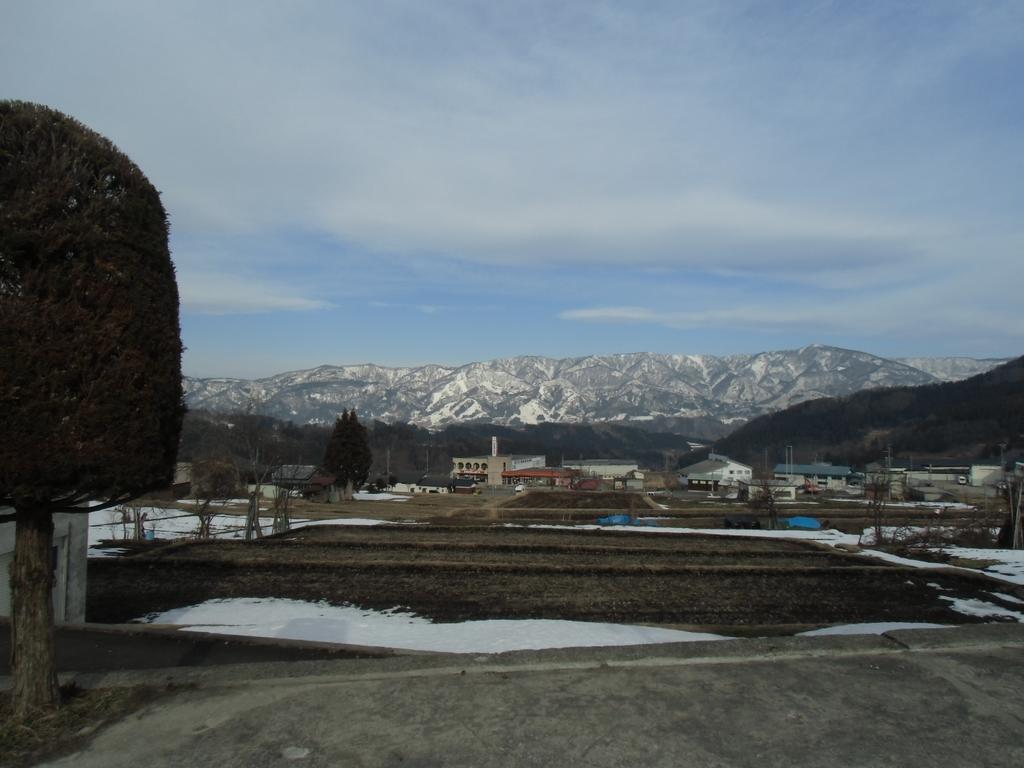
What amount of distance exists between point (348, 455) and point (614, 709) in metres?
57.9

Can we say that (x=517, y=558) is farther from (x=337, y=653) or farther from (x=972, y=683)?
(x=972, y=683)

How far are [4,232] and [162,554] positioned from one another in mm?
17241

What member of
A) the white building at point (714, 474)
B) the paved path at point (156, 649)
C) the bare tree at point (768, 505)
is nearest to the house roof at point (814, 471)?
the white building at point (714, 474)

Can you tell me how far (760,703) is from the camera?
4.34 meters

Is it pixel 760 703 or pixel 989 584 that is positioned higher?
pixel 760 703

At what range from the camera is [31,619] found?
4363mm

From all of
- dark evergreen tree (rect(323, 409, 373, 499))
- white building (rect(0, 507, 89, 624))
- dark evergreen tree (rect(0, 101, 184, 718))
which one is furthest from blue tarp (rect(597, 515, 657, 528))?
dark evergreen tree (rect(0, 101, 184, 718))

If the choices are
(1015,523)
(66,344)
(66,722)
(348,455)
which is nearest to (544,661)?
(66,722)

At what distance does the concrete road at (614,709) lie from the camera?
3.73m

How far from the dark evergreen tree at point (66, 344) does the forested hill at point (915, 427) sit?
123 meters

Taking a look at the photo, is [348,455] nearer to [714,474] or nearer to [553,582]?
[553,582]

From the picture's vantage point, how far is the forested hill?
135 m

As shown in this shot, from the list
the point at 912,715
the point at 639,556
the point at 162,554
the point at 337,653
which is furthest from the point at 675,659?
the point at 162,554

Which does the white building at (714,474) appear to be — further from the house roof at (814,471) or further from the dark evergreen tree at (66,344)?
the dark evergreen tree at (66,344)
